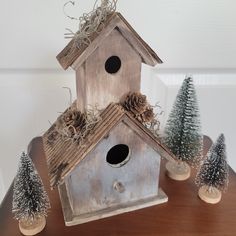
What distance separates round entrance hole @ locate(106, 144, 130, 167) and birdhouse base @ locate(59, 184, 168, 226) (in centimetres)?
8

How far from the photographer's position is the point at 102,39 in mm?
476

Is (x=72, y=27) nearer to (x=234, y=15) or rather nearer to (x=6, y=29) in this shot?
(x=6, y=29)

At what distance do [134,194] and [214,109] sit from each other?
42cm

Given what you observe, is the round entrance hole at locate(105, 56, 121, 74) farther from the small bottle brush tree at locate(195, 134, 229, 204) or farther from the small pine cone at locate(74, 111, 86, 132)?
the small bottle brush tree at locate(195, 134, 229, 204)

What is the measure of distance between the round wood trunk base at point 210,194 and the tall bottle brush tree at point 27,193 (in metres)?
0.29

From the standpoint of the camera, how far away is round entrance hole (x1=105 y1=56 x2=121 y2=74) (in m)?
0.52

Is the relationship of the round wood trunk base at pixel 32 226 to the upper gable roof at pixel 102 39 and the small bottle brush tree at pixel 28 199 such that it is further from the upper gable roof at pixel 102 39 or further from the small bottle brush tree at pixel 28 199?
the upper gable roof at pixel 102 39

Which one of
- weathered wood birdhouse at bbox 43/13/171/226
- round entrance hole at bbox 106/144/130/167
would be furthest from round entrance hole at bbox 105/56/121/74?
round entrance hole at bbox 106/144/130/167

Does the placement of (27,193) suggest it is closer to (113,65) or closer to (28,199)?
(28,199)

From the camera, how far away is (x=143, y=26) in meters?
0.76

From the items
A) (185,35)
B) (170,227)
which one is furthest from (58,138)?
(185,35)

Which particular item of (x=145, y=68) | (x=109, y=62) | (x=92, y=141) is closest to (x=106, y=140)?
(x=92, y=141)

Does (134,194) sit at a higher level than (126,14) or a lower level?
lower

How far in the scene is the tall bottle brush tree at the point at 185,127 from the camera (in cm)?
63
